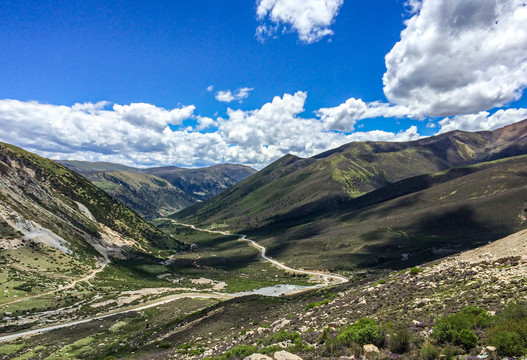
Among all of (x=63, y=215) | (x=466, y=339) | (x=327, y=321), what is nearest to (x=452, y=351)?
(x=466, y=339)

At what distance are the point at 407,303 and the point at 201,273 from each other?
122 m

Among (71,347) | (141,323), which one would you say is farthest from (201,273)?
(71,347)

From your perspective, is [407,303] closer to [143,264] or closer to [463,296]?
[463,296]

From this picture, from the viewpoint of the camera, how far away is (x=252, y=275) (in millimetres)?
129375

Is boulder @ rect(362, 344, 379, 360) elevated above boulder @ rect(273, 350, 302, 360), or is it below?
above

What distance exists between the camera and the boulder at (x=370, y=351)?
13898mm

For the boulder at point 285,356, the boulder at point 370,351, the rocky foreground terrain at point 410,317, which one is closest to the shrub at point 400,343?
the rocky foreground terrain at point 410,317

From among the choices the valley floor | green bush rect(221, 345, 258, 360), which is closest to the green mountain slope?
the valley floor

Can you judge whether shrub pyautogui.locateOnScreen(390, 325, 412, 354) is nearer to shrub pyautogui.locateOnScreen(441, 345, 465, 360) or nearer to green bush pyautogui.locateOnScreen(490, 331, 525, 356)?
shrub pyautogui.locateOnScreen(441, 345, 465, 360)

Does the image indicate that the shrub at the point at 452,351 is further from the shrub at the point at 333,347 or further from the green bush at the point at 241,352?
the green bush at the point at 241,352

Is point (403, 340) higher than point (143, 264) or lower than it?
higher

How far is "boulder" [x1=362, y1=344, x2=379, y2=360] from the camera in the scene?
45.6 feet

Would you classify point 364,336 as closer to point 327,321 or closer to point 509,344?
point 509,344

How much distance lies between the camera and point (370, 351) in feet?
46.7
